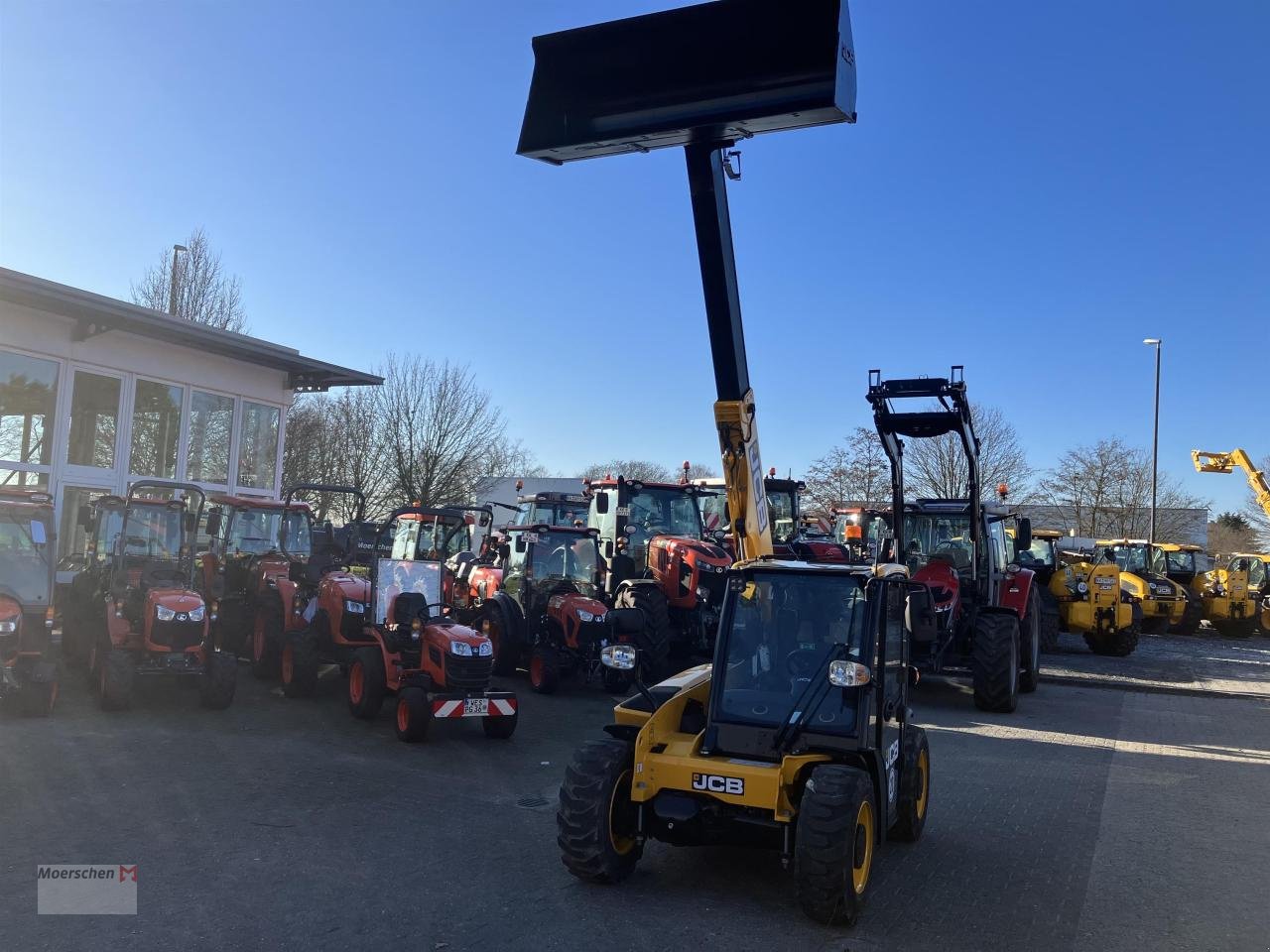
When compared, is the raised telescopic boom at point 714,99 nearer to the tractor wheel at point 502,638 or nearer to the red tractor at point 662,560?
the red tractor at point 662,560

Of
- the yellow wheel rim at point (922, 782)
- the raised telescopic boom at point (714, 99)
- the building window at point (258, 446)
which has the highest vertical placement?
the raised telescopic boom at point (714, 99)

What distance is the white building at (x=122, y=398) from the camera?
51.2 feet

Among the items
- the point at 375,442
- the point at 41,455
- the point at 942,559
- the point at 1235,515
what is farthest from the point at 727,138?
the point at 1235,515

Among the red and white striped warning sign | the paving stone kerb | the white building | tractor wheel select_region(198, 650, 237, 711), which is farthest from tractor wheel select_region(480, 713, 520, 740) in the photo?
the white building

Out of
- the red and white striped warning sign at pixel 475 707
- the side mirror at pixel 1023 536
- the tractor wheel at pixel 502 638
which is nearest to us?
the red and white striped warning sign at pixel 475 707

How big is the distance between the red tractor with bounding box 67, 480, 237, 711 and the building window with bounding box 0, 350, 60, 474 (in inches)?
192

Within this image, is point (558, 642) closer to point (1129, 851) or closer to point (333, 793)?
point (333, 793)

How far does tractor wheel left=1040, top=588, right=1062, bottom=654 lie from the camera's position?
19.2 meters

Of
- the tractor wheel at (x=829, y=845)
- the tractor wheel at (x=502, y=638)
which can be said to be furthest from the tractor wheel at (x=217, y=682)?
the tractor wheel at (x=829, y=845)

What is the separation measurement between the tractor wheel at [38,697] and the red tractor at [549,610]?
4.37m

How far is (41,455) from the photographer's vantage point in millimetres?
15906

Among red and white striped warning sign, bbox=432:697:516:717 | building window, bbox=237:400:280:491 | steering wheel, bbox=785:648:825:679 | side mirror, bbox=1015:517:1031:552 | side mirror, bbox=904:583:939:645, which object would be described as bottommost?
red and white striped warning sign, bbox=432:697:516:717

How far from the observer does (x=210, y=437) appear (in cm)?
1912

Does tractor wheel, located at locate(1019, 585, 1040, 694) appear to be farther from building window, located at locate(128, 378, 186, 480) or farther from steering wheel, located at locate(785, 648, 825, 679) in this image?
building window, located at locate(128, 378, 186, 480)
